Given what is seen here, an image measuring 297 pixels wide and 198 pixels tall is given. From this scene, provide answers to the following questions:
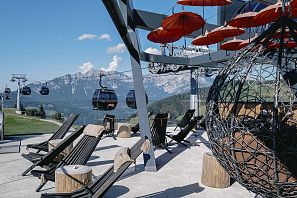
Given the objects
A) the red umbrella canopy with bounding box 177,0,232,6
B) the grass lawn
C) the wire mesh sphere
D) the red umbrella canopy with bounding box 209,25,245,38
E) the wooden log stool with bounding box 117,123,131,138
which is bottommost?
the grass lawn

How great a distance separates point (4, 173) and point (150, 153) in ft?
8.90

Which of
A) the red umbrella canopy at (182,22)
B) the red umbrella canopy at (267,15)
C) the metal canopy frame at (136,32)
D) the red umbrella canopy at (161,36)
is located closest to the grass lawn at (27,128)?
the metal canopy frame at (136,32)

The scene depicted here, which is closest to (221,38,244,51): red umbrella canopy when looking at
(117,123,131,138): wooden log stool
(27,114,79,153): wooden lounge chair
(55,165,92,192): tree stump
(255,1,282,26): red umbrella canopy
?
(255,1,282,26): red umbrella canopy

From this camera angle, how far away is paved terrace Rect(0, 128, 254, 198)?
14.9 feet

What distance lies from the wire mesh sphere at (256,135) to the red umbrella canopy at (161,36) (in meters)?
4.02

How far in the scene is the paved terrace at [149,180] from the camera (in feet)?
14.9

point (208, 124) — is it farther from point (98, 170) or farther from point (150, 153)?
point (98, 170)

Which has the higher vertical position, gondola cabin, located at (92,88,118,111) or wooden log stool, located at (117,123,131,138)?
gondola cabin, located at (92,88,118,111)

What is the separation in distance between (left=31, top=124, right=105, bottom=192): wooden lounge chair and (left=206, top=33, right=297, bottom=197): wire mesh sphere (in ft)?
9.10

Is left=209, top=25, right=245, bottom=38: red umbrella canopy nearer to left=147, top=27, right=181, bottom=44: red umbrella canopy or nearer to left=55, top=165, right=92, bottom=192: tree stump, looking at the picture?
left=147, top=27, right=181, bottom=44: red umbrella canopy

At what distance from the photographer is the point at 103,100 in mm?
9039

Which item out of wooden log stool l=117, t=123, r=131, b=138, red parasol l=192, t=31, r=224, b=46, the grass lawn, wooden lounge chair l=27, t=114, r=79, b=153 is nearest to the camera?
wooden lounge chair l=27, t=114, r=79, b=153

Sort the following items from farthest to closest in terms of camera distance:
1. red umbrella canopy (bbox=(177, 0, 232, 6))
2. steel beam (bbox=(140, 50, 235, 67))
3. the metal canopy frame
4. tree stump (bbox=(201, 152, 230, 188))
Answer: steel beam (bbox=(140, 50, 235, 67)), red umbrella canopy (bbox=(177, 0, 232, 6)), tree stump (bbox=(201, 152, 230, 188)), the metal canopy frame

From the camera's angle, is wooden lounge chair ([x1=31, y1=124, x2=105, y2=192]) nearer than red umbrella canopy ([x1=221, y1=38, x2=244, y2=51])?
Yes
